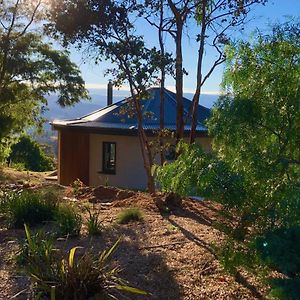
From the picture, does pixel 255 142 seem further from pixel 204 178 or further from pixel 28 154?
pixel 28 154

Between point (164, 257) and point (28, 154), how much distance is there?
84.6 feet

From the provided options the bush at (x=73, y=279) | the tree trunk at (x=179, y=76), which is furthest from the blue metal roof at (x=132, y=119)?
the bush at (x=73, y=279)

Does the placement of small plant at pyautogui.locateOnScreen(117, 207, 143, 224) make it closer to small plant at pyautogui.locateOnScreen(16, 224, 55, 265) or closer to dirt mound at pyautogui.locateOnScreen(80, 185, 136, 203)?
small plant at pyautogui.locateOnScreen(16, 224, 55, 265)

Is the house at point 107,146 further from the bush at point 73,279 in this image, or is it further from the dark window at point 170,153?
the bush at point 73,279

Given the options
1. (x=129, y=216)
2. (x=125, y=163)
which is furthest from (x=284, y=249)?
(x=125, y=163)

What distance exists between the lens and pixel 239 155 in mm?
4746

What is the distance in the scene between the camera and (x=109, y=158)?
1934 centimetres

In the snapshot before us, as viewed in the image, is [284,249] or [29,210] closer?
[284,249]

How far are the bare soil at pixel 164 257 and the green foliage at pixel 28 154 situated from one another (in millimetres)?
22500

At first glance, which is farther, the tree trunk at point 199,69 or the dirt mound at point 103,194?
the dirt mound at point 103,194

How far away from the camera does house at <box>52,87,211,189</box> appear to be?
59.9 ft

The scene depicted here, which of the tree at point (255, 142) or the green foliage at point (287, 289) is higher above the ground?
the tree at point (255, 142)

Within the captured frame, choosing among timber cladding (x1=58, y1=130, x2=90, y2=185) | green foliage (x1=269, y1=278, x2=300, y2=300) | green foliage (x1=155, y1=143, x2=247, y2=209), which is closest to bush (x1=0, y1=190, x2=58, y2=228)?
green foliage (x1=155, y1=143, x2=247, y2=209)

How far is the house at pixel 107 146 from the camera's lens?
59.9 feet
